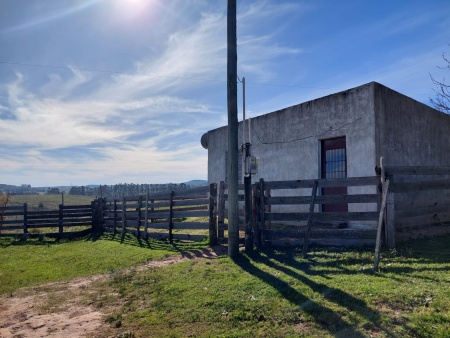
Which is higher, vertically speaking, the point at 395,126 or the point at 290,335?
the point at 395,126

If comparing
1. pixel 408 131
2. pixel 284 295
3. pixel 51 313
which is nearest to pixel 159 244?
pixel 51 313

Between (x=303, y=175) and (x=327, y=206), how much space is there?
141 cm

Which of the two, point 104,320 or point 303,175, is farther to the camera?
point 303,175

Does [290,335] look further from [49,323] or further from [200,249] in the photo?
[200,249]

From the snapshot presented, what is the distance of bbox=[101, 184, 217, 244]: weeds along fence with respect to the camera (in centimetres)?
1061

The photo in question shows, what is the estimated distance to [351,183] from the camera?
25.9 ft

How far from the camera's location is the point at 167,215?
12.2m

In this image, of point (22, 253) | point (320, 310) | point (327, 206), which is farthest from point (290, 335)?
point (22, 253)

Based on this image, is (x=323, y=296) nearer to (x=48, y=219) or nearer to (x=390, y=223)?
(x=390, y=223)

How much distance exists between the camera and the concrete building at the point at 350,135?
1057 centimetres

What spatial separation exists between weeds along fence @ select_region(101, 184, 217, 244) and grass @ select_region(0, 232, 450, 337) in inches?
107

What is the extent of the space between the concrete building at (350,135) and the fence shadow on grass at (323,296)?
5379 millimetres

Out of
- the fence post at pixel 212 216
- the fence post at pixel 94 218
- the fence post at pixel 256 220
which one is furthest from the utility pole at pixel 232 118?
the fence post at pixel 94 218

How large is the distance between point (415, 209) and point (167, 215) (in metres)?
7.75
